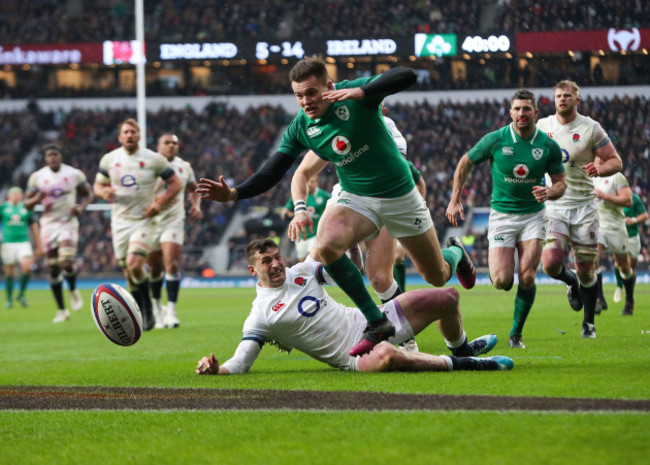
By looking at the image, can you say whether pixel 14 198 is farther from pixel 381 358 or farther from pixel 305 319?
pixel 381 358

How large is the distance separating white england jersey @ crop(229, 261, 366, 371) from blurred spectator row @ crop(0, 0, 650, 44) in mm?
16051

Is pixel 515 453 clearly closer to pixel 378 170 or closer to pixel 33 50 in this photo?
pixel 378 170

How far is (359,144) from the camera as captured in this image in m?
6.57

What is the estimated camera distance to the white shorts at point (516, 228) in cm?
904

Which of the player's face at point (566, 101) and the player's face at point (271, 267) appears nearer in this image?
the player's face at point (271, 267)

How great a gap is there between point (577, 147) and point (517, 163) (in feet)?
3.96

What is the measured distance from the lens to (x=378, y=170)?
668 cm

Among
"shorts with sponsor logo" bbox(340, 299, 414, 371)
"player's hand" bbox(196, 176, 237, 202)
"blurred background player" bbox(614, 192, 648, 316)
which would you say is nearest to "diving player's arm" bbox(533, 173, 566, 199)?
"shorts with sponsor logo" bbox(340, 299, 414, 371)

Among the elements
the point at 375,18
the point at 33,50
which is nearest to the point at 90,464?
the point at 375,18

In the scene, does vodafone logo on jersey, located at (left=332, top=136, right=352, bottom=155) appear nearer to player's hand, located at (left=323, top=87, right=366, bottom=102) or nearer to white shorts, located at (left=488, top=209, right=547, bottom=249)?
player's hand, located at (left=323, top=87, right=366, bottom=102)

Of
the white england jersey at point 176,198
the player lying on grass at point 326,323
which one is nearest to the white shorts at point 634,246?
the white england jersey at point 176,198

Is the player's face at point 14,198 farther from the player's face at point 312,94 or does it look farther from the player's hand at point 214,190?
the player's face at point 312,94

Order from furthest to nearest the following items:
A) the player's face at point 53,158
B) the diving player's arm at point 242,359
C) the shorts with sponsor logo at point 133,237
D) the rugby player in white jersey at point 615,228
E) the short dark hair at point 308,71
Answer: the player's face at point 53,158 → the rugby player in white jersey at point 615,228 → the shorts with sponsor logo at point 133,237 → the diving player's arm at point 242,359 → the short dark hair at point 308,71

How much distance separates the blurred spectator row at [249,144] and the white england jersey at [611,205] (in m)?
8.07
